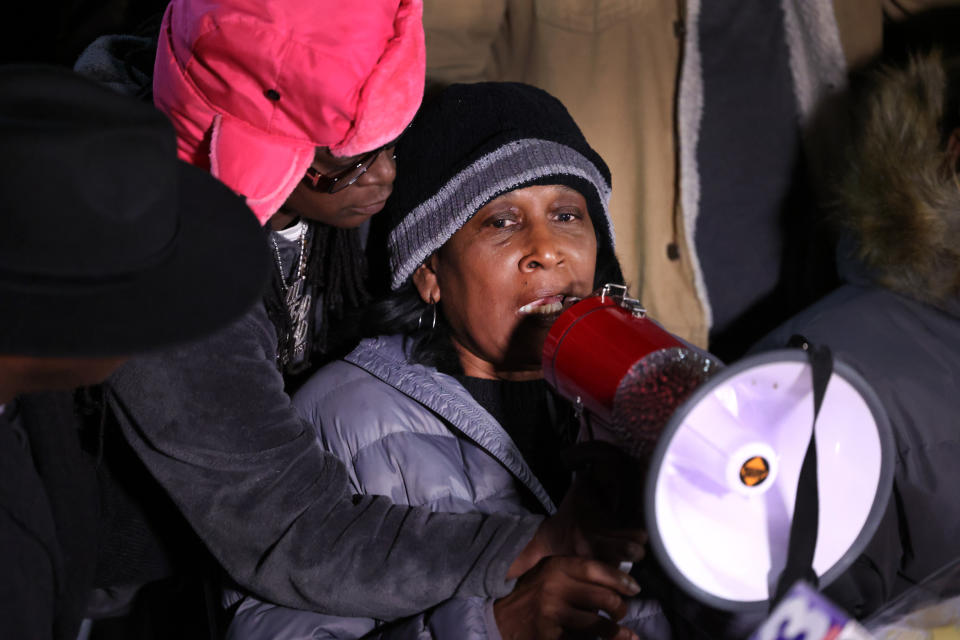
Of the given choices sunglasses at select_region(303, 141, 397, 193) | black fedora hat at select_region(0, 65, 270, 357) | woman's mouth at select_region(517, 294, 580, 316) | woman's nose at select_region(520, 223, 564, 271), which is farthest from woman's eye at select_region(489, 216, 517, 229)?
black fedora hat at select_region(0, 65, 270, 357)

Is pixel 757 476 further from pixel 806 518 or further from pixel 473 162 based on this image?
pixel 473 162

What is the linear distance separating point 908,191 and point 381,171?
1.19m

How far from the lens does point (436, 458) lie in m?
1.78

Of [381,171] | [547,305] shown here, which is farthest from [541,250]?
[381,171]

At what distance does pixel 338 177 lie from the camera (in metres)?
1.68

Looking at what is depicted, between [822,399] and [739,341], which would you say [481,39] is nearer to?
[739,341]

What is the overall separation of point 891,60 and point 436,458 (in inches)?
71.7

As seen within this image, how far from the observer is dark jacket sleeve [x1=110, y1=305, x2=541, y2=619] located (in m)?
1.42

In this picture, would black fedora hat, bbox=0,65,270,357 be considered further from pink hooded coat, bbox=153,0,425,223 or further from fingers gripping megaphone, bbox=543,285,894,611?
fingers gripping megaphone, bbox=543,285,894,611

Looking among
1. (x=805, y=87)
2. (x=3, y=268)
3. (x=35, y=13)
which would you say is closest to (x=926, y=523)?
(x=805, y=87)

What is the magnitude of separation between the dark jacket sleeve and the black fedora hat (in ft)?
1.24

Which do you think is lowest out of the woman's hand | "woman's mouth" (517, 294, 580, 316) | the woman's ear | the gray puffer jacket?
the gray puffer jacket

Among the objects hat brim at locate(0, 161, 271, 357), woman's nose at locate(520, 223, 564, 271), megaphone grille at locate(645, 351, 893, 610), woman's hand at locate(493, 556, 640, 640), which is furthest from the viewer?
woman's nose at locate(520, 223, 564, 271)

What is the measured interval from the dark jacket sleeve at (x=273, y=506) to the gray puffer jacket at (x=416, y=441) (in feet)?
0.58
